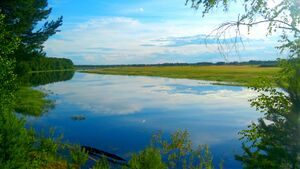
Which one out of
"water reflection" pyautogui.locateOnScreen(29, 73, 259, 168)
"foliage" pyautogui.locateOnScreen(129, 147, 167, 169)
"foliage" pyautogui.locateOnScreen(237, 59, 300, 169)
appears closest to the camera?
"foliage" pyautogui.locateOnScreen(237, 59, 300, 169)

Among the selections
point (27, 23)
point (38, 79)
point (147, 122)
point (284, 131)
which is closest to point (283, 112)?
point (284, 131)

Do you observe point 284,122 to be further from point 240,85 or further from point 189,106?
point 240,85

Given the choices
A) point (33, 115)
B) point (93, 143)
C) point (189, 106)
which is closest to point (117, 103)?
point (189, 106)

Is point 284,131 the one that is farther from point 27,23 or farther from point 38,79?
point 38,79

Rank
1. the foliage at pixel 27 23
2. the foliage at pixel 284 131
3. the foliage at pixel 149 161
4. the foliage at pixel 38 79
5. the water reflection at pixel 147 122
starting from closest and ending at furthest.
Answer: the foliage at pixel 284 131, the foliage at pixel 149 161, the water reflection at pixel 147 122, the foliage at pixel 27 23, the foliage at pixel 38 79

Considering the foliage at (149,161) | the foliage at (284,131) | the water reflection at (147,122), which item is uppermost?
the foliage at (284,131)

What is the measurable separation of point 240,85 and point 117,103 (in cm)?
3539

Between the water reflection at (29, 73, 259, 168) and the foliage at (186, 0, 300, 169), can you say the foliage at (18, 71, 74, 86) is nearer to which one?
the water reflection at (29, 73, 259, 168)

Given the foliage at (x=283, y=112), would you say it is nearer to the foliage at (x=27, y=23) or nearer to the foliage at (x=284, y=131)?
the foliage at (x=284, y=131)

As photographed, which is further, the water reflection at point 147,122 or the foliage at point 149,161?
the water reflection at point 147,122

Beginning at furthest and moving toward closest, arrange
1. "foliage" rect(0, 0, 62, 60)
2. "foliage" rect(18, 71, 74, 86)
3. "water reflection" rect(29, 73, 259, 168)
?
"foliage" rect(18, 71, 74, 86)
"foliage" rect(0, 0, 62, 60)
"water reflection" rect(29, 73, 259, 168)

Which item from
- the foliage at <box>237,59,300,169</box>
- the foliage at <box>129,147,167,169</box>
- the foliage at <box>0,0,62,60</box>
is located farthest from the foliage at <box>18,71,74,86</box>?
the foliage at <box>237,59,300,169</box>

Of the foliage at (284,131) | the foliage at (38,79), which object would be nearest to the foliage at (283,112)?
the foliage at (284,131)

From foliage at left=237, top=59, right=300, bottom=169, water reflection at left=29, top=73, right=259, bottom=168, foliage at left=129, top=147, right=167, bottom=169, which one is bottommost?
water reflection at left=29, top=73, right=259, bottom=168
